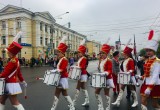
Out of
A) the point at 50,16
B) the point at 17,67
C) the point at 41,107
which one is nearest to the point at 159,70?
the point at 17,67

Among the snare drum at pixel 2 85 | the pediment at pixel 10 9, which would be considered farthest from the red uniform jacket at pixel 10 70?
the pediment at pixel 10 9

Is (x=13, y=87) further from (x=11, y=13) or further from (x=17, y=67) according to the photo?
(x=11, y=13)

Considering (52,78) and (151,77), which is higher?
(151,77)

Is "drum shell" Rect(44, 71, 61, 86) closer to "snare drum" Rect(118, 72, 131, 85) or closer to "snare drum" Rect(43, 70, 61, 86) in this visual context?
"snare drum" Rect(43, 70, 61, 86)

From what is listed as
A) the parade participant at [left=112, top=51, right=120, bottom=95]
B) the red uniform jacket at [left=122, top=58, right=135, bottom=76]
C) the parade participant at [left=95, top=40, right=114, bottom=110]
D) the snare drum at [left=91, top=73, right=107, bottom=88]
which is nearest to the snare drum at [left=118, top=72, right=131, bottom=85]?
the red uniform jacket at [left=122, top=58, right=135, bottom=76]

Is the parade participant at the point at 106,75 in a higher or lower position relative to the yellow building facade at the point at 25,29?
lower

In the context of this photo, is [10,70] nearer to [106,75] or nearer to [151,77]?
[106,75]

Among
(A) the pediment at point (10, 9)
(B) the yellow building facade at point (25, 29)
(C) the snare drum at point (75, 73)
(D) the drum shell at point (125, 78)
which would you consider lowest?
(D) the drum shell at point (125, 78)

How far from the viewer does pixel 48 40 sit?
66.5 m

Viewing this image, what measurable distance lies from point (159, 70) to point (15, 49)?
11.5 ft

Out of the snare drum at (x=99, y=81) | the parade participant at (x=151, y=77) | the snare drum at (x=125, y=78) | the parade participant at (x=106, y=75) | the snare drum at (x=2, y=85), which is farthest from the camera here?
the snare drum at (x=125, y=78)

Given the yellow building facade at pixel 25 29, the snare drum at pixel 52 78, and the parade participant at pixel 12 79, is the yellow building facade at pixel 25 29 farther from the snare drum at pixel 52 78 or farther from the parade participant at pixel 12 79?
the parade participant at pixel 12 79

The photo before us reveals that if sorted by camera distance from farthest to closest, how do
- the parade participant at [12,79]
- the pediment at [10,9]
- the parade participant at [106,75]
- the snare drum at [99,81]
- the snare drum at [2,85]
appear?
the pediment at [10,9] → the parade participant at [106,75] → the snare drum at [99,81] → the parade participant at [12,79] → the snare drum at [2,85]

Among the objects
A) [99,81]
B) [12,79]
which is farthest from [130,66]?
[12,79]
